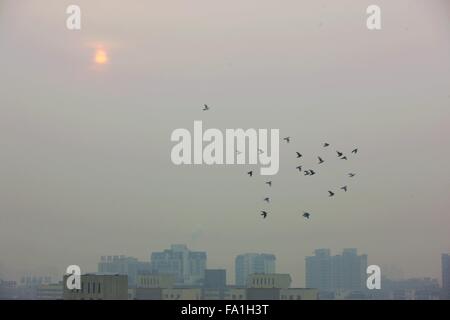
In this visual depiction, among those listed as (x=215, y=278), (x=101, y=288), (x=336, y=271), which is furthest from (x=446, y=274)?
(x=101, y=288)

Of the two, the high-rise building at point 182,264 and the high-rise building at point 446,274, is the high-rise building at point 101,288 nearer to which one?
the high-rise building at point 182,264

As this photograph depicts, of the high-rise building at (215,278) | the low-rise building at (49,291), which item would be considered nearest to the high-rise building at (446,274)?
the high-rise building at (215,278)

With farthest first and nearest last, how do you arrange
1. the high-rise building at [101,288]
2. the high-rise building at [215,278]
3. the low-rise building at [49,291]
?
the high-rise building at [215,278], the high-rise building at [101,288], the low-rise building at [49,291]

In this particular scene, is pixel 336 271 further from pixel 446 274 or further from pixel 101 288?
pixel 101 288

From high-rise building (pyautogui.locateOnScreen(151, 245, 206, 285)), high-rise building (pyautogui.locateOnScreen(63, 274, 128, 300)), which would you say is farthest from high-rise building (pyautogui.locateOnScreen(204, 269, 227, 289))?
high-rise building (pyautogui.locateOnScreen(63, 274, 128, 300))
